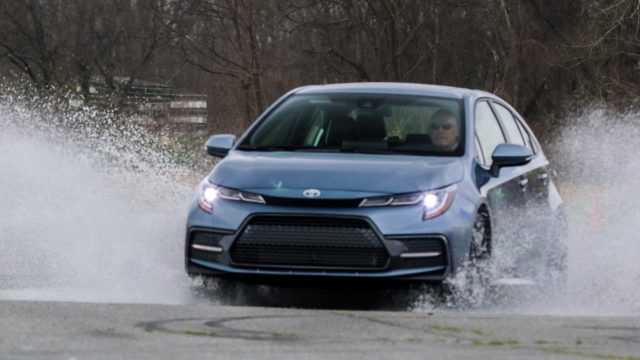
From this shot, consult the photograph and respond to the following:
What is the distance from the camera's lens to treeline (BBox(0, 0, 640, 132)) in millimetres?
36875

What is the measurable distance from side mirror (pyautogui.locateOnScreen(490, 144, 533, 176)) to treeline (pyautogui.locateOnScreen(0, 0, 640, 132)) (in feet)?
81.5

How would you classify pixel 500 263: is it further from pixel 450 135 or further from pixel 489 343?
pixel 489 343

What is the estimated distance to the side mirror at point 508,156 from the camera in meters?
9.71

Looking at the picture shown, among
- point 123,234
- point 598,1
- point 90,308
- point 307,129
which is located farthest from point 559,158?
point 90,308

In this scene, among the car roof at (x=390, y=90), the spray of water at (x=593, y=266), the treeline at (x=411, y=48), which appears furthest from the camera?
the treeline at (x=411, y=48)

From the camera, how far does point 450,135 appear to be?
31.8ft

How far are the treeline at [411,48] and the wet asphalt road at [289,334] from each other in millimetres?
27050

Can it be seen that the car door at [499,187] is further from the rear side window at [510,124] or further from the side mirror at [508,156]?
the rear side window at [510,124]

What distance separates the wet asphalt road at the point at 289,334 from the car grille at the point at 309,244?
22.4 inches

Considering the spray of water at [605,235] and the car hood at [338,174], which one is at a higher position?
the car hood at [338,174]

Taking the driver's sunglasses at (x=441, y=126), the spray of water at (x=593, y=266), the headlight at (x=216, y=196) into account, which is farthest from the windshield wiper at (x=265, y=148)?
the spray of water at (x=593, y=266)

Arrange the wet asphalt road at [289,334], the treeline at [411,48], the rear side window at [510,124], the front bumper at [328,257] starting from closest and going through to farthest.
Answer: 1. the wet asphalt road at [289,334]
2. the front bumper at [328,257]
3. the rear side window at [510,124]
4. the treeline at [411,48]

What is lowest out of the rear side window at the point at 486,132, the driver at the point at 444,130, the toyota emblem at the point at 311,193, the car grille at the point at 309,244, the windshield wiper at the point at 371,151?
the car grille at the point at 309,244

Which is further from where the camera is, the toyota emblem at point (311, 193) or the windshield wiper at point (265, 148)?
the windshield wiper at point (265, 148)
